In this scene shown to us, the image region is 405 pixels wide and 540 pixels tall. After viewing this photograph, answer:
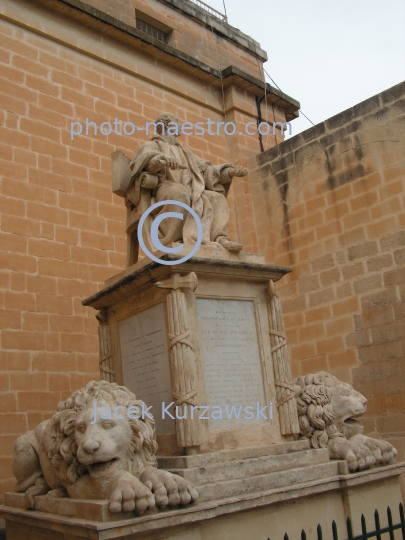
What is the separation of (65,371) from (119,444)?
3.33 m

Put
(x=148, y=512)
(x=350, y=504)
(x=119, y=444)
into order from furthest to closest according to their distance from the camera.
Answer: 1. (x=350, y=504)
2. (x=119, y=444)
3. (x=148, y=512)

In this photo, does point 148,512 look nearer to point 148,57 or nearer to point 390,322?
point 390,322

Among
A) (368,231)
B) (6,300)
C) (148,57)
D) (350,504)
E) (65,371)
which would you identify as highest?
(148,57)

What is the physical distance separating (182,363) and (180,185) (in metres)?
1.53

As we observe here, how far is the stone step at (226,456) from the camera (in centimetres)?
366

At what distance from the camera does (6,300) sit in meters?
6.20

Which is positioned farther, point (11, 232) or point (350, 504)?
point (11, 232)

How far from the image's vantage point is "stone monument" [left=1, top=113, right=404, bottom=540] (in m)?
3.36

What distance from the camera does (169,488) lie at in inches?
125

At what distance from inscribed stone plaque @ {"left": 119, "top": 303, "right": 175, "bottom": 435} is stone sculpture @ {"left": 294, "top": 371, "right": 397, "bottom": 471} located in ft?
3.84

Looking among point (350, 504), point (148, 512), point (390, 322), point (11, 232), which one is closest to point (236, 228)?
point (390, 322)

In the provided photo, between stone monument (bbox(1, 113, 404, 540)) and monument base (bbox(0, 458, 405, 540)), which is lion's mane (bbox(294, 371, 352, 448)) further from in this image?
monument base (bbox(0, 458, 405, 540))

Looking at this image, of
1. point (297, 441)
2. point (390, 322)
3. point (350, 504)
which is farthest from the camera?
point (390, 322)

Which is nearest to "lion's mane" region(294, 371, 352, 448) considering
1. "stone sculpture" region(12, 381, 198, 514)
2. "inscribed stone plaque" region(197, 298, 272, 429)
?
"inscribed stone plaque" region(197, 298, 272, 429)
